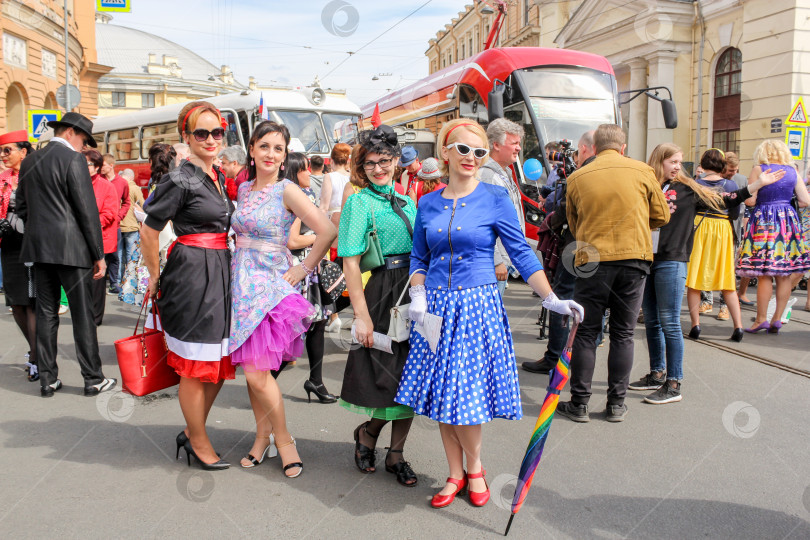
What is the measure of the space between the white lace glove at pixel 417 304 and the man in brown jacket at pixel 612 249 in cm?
172

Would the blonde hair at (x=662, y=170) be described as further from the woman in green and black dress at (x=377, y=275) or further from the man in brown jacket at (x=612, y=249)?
the woman in green and black dress at (x=377, y=275)

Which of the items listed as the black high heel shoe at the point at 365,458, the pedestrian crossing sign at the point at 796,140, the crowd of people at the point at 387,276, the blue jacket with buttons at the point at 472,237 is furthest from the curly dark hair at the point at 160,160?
the pedestrian crossing sign at the point at 796,140

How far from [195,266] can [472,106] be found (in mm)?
9343

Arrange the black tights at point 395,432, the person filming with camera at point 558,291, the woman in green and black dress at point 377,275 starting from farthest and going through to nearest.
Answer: the person filming with camera at point 558,291, the black tights at point 395,432, the woman in green and black dress at point 377,275

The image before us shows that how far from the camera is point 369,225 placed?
3465 millimetres

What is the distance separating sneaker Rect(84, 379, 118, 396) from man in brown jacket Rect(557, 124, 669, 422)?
343 centimetres

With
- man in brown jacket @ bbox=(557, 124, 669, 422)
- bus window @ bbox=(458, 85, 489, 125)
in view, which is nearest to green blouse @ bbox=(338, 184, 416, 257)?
man in brown jacket @ bbox=(557, 124, 669, 422)

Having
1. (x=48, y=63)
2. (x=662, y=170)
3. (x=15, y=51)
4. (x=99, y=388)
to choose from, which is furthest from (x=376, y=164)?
(x=48, y=63)

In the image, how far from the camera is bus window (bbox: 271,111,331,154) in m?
16.1

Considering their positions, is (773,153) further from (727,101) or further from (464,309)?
(727,101)

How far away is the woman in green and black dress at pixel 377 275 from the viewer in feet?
11.2

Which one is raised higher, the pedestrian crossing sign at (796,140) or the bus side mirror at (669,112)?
the bus side mirror at (669,112)

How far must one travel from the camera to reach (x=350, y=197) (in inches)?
137

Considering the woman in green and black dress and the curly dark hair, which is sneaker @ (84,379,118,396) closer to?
the curly dark hair
